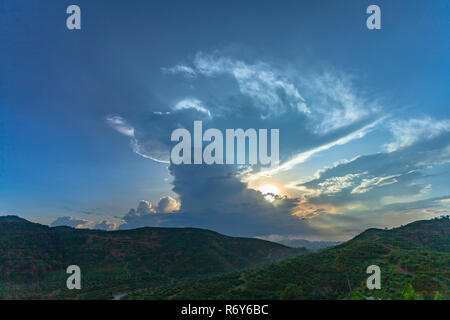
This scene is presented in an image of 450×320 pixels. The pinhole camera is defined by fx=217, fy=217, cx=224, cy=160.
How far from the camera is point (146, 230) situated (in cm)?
11288

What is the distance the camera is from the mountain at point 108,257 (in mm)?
55188

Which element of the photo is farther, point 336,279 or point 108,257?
point 108,257

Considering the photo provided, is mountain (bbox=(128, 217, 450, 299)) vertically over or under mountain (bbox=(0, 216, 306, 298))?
over

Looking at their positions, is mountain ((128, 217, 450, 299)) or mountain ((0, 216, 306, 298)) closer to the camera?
mountain ((128, 217, 450, 299))

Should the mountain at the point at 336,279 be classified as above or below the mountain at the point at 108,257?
above

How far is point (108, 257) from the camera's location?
81312 mm

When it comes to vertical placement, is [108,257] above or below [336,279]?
below

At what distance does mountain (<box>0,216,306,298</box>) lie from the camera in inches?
2173

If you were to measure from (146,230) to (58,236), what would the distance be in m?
36.8
